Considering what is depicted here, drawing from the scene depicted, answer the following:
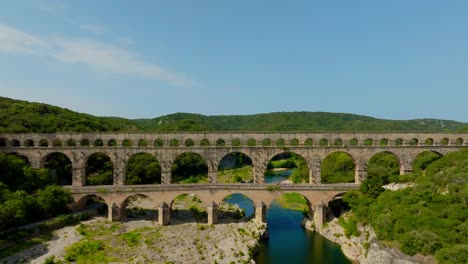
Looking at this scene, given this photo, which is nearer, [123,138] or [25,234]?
[25,234]

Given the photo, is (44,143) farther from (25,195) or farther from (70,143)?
(25,195)

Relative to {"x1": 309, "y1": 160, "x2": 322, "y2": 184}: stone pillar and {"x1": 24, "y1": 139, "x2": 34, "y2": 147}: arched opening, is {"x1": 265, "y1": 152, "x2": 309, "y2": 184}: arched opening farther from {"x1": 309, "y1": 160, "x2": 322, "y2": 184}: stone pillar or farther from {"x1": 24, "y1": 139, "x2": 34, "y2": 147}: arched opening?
{"x1": 24, "y1": 139, "x2": 34, "y2": 147}: arched opening

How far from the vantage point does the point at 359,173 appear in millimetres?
37969

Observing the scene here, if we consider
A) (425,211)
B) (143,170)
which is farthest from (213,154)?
(425,211)

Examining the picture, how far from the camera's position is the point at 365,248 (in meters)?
26.6

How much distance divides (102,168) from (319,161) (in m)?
29.6

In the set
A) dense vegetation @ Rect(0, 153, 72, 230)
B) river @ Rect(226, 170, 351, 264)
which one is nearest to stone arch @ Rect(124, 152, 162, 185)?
dense vegetation @ Rect(0, 153, 72, 230)

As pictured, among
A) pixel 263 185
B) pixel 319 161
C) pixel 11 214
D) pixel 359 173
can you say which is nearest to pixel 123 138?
pixel 11 214

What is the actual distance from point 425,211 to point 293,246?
11.8m

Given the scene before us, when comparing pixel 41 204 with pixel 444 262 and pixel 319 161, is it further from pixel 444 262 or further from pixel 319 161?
pixel 444 262

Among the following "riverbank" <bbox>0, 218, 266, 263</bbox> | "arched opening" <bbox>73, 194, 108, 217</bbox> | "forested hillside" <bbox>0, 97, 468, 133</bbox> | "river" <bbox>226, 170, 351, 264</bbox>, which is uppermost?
"forested hillside" <bbox>0, 97, 468, 133</bbox>

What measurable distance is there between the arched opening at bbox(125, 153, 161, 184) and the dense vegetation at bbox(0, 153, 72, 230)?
1170 centimetres

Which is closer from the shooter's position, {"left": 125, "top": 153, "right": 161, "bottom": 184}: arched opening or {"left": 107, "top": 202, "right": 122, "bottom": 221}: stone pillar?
{"left": 107, "top": 202, "right": 122, "bottom": 221}: stone pillar

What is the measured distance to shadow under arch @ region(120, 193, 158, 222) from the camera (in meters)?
34.9
